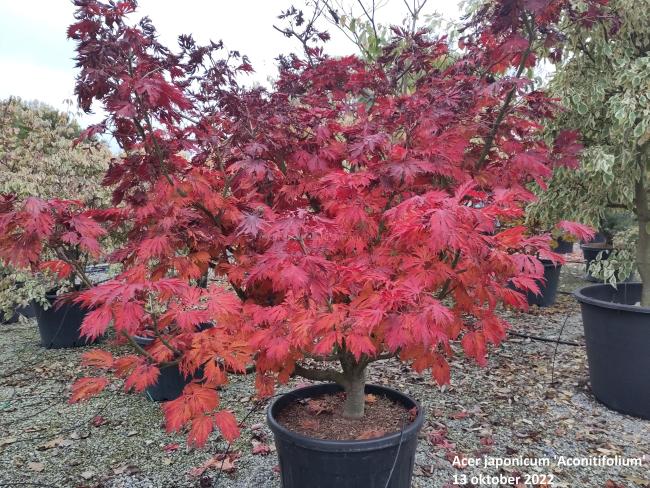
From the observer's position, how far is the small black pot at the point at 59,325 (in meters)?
4.63

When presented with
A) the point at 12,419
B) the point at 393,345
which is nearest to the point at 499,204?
the point at 393,345

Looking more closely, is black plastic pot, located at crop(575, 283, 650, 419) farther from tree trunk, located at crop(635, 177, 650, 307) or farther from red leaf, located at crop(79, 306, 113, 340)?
red leaf, located at crop(79, 306, 113, 340)

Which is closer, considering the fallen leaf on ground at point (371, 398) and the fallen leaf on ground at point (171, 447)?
the fallen leaf on ground at point (371, 398)

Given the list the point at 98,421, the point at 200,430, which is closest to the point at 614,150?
the point at 200,430

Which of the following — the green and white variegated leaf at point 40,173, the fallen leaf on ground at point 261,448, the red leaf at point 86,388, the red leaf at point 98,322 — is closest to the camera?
the red leaf at point 98,322

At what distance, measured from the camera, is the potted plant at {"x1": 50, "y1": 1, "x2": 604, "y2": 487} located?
1.68 metres

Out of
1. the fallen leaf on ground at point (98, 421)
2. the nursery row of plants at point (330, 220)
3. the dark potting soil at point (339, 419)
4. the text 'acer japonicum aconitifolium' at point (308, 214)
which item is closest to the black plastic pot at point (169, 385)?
the nursery row of plants at point (330, 220)

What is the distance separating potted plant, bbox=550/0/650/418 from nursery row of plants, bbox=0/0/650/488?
14 mm

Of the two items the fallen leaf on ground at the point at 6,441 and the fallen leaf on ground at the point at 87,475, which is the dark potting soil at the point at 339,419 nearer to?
the fallen leaf on ground at the point at 87,475

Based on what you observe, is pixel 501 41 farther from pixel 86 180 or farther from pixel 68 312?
pixel 68 312

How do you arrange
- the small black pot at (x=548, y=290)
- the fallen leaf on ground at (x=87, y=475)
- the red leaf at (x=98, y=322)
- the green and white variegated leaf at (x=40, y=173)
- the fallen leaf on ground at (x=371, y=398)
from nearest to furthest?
the red leaf at (x=98, y=322)
the fallen leaf on ground at (x=371, y=398)
the fallen leaf on ground at (x=87, y=475)
the green and white variegated leaf at (x=40, y=173)
the small black pot at (x=548, y=290)

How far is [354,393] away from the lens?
228 cm

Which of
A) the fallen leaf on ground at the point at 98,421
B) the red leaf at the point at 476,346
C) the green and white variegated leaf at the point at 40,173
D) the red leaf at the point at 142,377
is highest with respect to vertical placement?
the green and white variegated leaf at the point at 40,173

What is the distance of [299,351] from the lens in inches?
76.8
